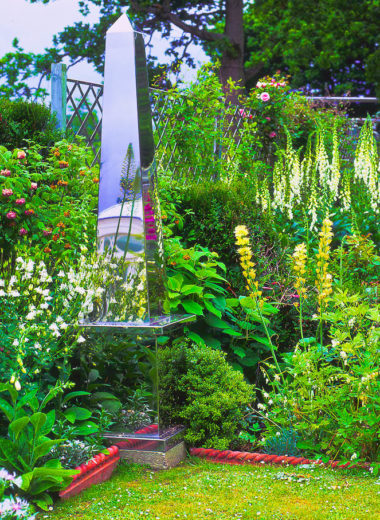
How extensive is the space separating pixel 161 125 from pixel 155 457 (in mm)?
4661

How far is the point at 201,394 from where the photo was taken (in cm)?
404

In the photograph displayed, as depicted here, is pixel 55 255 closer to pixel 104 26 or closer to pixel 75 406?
pixel 75 406

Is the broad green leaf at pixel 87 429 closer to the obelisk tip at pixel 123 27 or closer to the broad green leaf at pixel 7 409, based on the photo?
the broad green leaf at pixel 7 409

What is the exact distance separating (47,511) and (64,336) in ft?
3.15

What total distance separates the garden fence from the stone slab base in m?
3.14

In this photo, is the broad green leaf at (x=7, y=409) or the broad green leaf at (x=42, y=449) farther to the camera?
the broad green leaf at (x=7, y=409)

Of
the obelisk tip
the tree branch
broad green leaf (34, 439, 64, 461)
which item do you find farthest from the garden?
the tree branch

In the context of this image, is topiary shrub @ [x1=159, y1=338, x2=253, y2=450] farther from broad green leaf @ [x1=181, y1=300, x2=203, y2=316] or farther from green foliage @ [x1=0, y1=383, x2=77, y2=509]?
green foliage @ [x1=0, y1=383, x2=77, y2=509]

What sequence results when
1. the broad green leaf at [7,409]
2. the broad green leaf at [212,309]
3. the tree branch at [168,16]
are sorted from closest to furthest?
the broad green leaf at [7,409], the broad green leaf at [212,309], the tree branch at [168,16]

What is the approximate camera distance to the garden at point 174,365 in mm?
3090

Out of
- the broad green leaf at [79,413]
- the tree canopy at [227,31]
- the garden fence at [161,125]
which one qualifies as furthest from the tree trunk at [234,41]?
the broad green leaf at [79,413]

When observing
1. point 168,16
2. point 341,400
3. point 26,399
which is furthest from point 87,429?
point 168,16

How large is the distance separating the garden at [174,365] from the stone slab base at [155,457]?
0.15 ft

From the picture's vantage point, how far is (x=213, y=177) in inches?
334
